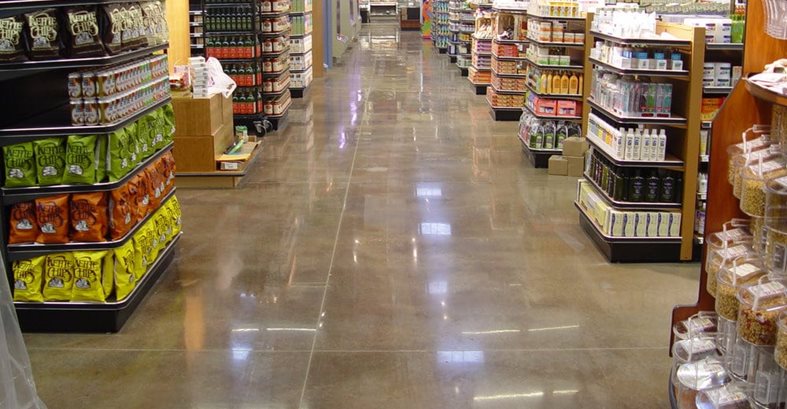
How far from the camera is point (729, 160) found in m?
3.63

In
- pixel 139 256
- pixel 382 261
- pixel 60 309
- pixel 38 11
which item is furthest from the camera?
pixel 382 261

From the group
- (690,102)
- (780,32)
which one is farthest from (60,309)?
(690,102)

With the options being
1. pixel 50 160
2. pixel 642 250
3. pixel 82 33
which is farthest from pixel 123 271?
pixel 642 250

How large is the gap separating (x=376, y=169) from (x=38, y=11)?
544 cm

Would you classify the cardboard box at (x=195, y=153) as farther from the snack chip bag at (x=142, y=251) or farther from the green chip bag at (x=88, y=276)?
the green chip bag at (x=88, y=276)

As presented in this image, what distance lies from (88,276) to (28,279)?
363 mm

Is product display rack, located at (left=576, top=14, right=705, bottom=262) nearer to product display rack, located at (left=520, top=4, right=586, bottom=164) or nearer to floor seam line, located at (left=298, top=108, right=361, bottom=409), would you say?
floor seam line, located at (left=298, top=108, right=361, bottom=409)

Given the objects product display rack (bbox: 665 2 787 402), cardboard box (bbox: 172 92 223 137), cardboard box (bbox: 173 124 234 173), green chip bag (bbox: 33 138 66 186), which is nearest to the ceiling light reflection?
product display rack (bbox: 665 2 787 402)

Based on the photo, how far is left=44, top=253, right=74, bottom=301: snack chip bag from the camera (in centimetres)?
492

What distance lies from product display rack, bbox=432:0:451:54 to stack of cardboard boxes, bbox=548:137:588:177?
52.0 ft

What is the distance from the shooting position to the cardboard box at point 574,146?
369 inches

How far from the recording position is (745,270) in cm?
321

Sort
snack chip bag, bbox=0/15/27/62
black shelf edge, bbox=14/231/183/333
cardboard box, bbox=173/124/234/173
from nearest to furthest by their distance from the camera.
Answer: snack chip bag, bbox=0/15/27/62 → black shelf edge, bbox=14/231/183/333 → cardboard box, bbox=173/124/234/173

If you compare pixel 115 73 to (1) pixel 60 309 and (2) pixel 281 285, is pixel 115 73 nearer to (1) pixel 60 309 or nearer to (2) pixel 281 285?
(1) pixel 60 309
